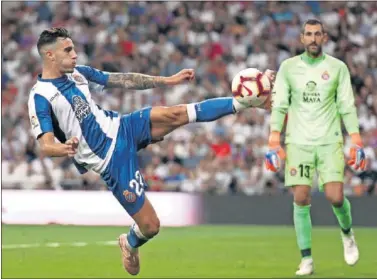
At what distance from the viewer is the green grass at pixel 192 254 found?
1147 cm

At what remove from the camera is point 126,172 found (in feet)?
32.6

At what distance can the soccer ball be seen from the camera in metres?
9.55

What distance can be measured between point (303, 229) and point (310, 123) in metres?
1.02

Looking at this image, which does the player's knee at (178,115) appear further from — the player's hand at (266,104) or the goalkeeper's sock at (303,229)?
the goalkeeper's sock at (303,229)

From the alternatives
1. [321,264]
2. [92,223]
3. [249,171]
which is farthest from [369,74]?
[321,264]

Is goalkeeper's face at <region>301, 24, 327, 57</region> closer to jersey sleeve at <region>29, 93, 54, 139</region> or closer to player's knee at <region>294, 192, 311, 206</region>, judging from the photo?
player's knee at <region>294, 192, 311, 206</region>

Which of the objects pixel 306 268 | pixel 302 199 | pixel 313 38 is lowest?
pixel 306 268

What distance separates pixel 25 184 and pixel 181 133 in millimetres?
2875

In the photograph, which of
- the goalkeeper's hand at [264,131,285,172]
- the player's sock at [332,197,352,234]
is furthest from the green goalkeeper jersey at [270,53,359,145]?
the player's sock at [332,197,352,234]

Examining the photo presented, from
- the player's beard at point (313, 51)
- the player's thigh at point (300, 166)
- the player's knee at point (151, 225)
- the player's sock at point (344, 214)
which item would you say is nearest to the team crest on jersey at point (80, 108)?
the player's knee at point (151, 225)

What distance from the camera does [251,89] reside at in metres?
9.61

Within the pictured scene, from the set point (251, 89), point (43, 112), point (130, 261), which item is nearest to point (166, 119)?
point (251, 89)

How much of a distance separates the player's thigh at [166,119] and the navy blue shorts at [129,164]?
53 millimetres

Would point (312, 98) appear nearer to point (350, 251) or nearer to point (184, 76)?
point (350, 251)
